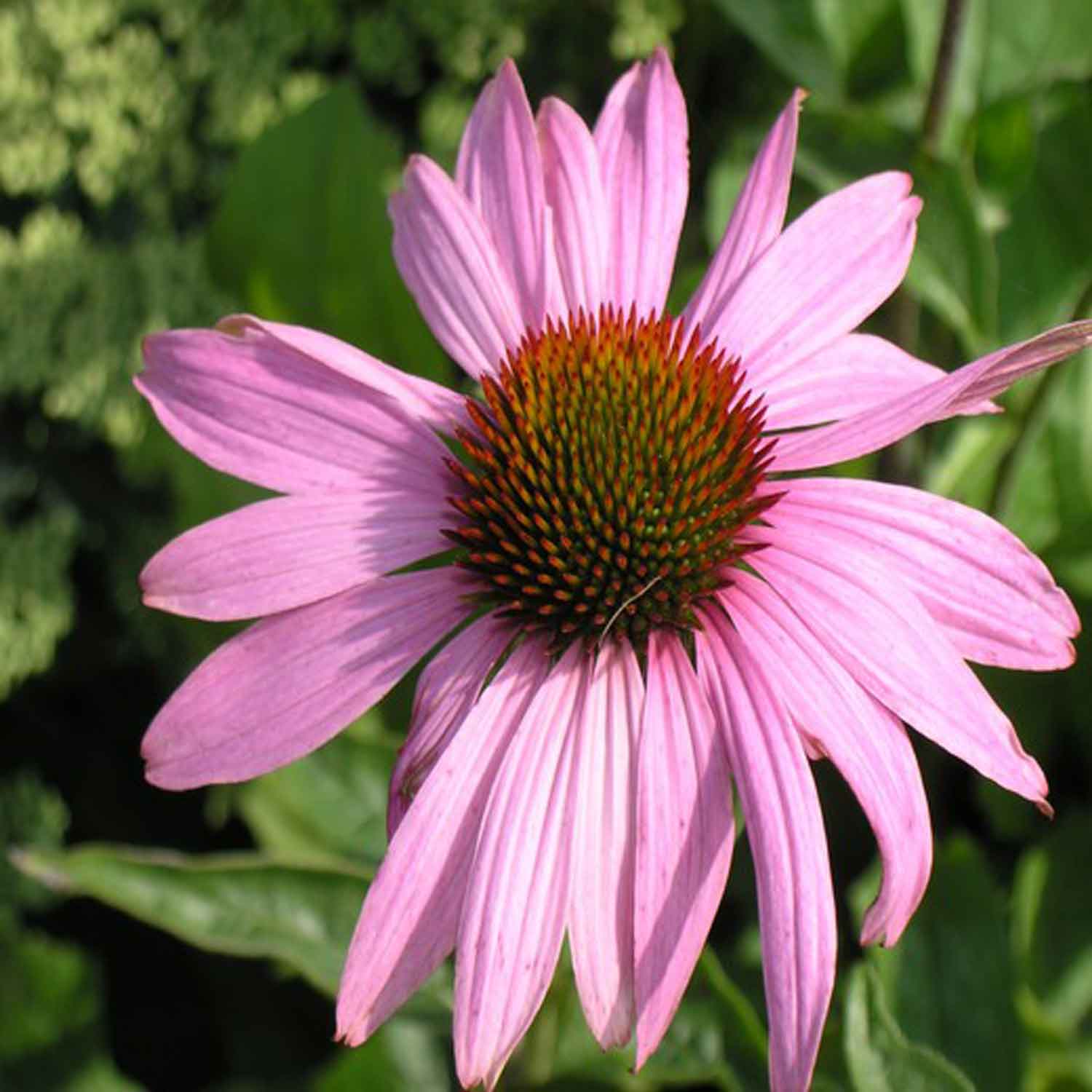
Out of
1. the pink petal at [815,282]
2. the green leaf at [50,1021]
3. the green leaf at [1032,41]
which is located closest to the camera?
the pink petal at [815,282]

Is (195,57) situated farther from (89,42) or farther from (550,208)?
(550,208)

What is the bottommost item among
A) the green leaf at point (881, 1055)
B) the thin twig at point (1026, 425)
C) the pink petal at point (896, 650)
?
the green leaf at point (881, 1055)

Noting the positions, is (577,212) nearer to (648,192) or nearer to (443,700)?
(648,192)

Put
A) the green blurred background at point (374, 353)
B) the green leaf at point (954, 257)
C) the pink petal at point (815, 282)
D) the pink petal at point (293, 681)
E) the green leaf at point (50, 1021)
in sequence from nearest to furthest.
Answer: the pink petal at point (293, 681) → the pink petal at point (815, 282) → the green blurred background at point (374, 353) → the green leaf at point (954, 257) → the green leaf at point (50, 1021)

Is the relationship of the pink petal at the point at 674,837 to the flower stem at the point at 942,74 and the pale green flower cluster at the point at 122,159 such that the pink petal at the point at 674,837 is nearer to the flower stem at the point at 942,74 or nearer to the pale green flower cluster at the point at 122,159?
the flower stem at the point at 942,74

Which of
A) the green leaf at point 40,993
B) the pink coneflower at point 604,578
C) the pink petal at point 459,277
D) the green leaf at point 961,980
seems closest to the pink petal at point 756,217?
the pink coneflower at point 604,578

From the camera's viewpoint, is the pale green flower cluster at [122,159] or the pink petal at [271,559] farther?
the pale green flower cluster at [122,159]

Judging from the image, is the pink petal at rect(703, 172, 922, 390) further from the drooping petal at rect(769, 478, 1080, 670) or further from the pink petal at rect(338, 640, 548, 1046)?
→ the pink petal at rect(338, 640, 548, 1046)

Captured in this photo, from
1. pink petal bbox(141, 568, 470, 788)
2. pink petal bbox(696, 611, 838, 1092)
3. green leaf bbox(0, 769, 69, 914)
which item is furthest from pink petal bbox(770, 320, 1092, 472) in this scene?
green leaf bbox(0, 769, 69, 914)
